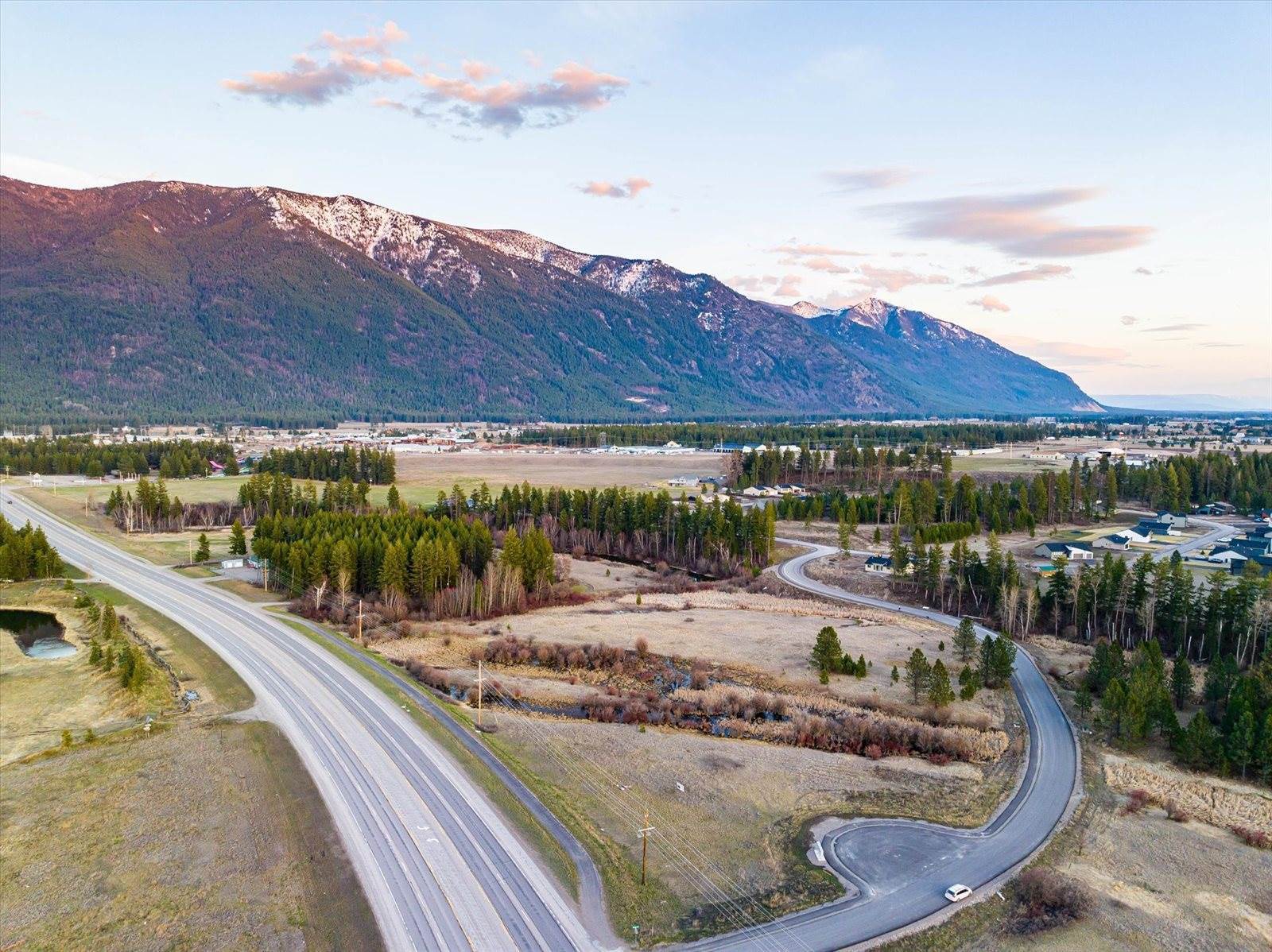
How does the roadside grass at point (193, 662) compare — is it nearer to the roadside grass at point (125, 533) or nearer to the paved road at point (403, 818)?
the paved road at point (403, 818)

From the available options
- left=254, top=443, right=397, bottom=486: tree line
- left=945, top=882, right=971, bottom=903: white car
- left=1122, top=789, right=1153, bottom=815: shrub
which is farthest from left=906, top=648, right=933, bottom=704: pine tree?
left=254, top=443, right=397, bottom=486: tree line

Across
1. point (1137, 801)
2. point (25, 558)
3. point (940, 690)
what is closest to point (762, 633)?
point (940, 690)

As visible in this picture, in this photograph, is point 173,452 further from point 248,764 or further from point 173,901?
point 173,901

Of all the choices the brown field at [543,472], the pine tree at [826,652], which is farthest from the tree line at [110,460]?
the pine tree at [826,652]

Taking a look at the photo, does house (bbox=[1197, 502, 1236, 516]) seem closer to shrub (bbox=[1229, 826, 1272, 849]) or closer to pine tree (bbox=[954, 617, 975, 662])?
pine tree (bbox=[954, 617, 975, 662])

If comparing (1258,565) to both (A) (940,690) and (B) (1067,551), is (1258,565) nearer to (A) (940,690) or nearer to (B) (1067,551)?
(B) (1067,551)

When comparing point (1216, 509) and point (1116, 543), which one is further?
point (1216, 509)
